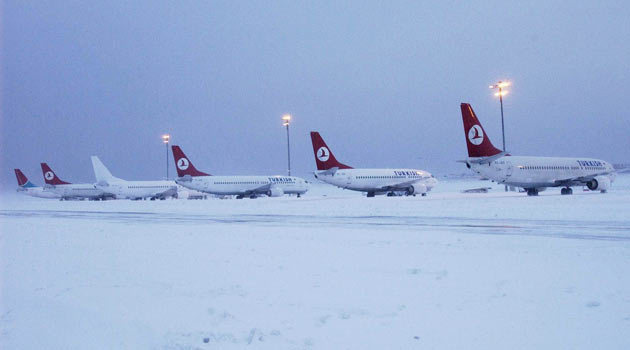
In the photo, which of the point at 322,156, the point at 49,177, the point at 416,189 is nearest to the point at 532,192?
the point at 416,189

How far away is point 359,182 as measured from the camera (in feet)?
153

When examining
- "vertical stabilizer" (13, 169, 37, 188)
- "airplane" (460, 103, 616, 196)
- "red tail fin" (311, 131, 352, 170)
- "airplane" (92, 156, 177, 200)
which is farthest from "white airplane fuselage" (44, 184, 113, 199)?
"airplane" (460, 103, 616, 196)

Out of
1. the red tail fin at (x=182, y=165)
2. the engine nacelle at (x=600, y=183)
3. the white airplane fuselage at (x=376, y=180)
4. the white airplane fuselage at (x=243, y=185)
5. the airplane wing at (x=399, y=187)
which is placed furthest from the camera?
the red tail fin at (x=182, y=165)

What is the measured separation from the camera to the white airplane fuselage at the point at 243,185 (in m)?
52.0

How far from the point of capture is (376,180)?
156ft

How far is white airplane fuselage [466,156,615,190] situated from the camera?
34.3 m

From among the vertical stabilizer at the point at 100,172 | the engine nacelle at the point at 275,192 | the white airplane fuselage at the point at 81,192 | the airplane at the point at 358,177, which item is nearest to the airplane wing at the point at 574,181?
the airplane at the point at 358,177

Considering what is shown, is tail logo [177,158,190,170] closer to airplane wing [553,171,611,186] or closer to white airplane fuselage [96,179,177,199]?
white airplane fuselage [96,179,177,199]

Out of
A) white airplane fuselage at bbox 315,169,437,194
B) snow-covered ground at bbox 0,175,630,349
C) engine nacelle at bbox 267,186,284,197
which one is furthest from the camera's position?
engine nacelle at bbox 267,186,284,197

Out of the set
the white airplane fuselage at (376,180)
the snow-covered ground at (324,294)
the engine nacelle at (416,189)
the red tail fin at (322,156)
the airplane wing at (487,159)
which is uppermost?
the red tail fin at (322,156)

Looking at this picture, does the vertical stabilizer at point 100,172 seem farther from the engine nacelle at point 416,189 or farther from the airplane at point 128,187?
the engine nacelle at point 416,189

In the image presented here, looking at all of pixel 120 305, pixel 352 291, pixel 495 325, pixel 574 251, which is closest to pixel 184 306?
pixel 120 305

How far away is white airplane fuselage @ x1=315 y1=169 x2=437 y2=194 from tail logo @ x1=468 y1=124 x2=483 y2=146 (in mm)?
14267

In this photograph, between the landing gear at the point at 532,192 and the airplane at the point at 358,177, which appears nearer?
the landing gear at the point at 532,192
